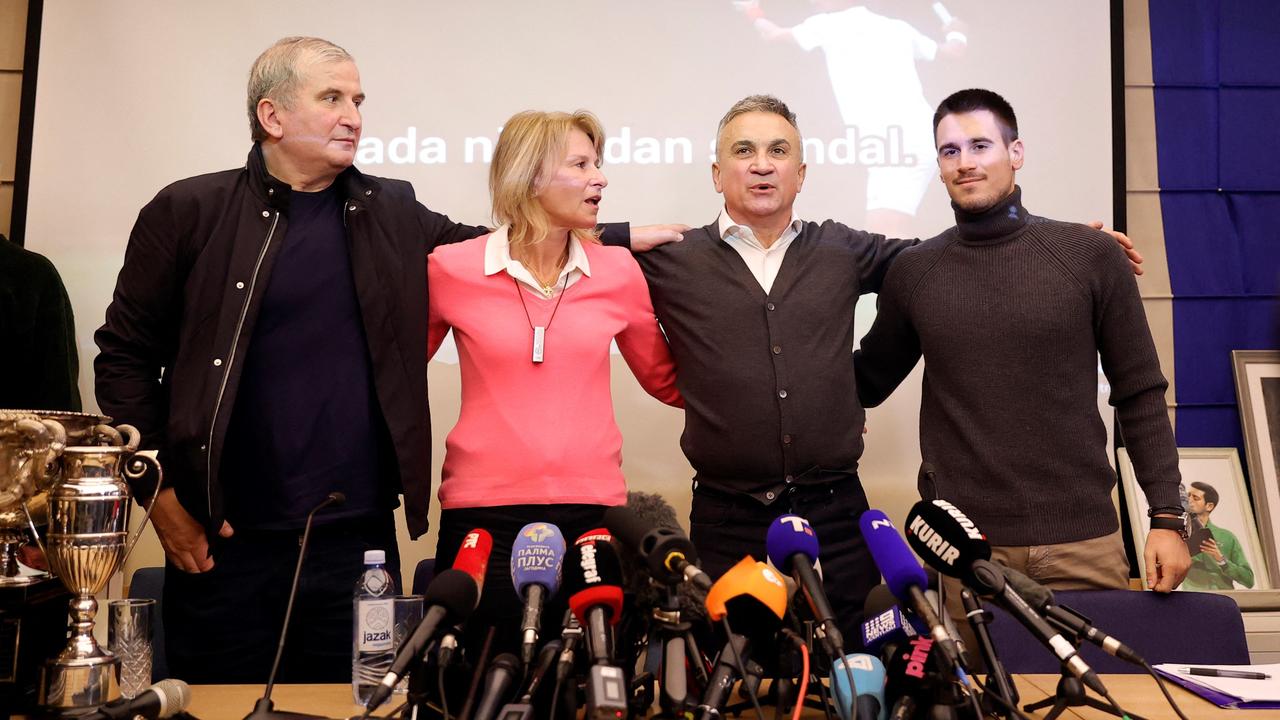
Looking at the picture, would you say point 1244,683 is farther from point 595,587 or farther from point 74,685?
point 74,685

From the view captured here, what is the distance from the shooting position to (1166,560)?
216cm

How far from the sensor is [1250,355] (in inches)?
148

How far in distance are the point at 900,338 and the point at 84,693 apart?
196 cm

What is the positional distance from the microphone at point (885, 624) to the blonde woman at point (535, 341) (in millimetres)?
648

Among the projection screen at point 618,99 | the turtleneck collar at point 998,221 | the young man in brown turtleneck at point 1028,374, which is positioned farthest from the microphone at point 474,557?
the projection screen at point 618,99

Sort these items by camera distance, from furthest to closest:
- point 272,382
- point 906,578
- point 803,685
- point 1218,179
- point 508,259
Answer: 1. point 1218,179
2. point 508,259
3. point 272,382
4. point 906,578
5. point 803,685

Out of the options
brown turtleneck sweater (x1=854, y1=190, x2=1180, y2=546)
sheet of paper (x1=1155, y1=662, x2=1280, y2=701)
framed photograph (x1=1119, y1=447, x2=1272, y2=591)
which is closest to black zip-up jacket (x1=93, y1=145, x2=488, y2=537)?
brown turtleneck sweater (x1=854, y1=190, x2=1180, y2=546)

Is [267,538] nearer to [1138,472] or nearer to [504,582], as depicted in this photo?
[504,582]

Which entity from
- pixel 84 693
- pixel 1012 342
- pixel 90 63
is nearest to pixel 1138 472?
pixel 1012 342

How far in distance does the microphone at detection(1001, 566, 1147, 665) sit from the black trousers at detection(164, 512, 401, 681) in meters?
1.29

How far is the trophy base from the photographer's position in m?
1.46

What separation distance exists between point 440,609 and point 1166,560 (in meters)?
1.63


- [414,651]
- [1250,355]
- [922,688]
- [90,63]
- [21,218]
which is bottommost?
[922,688]

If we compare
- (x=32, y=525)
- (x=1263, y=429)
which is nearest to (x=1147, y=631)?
(x=32, y=525)
